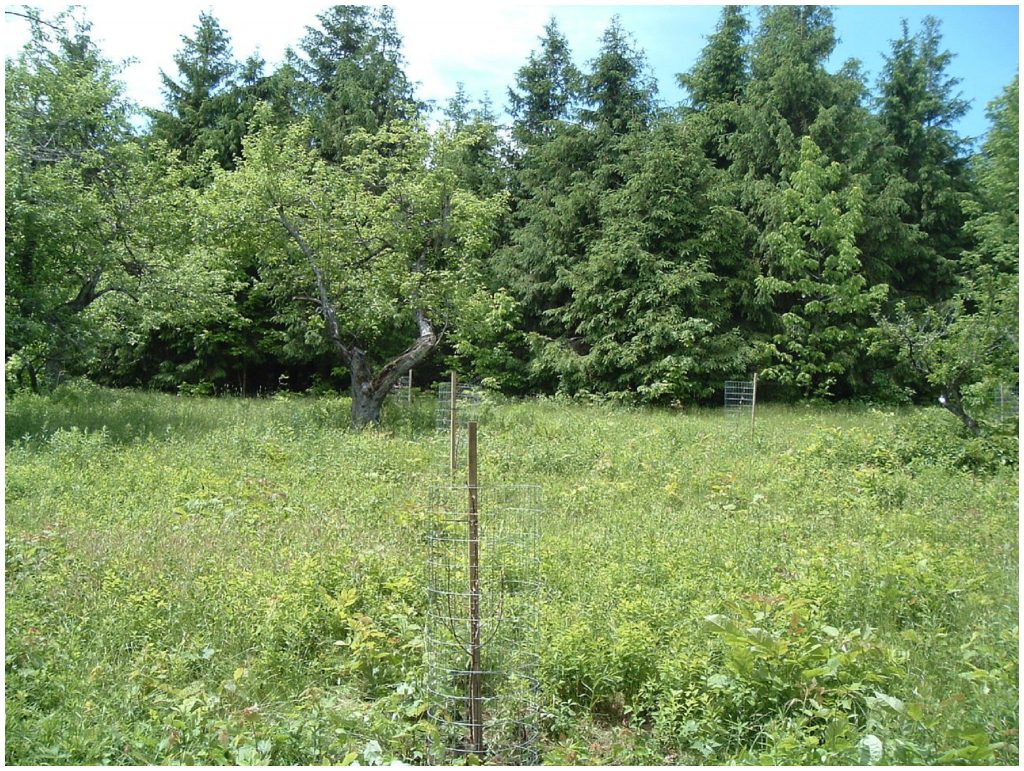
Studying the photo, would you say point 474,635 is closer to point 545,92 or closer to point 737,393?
point 737,393

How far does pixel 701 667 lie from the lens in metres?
3.57

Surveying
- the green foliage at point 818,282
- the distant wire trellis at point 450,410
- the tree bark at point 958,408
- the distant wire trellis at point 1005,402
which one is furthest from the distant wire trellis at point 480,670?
the green foliage at point 818,282

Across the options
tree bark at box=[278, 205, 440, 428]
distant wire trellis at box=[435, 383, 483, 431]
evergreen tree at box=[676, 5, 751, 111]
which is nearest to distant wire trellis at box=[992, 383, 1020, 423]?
distant wire trellis at box=[435, 383, 483, 431]

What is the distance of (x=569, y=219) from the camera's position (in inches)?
802

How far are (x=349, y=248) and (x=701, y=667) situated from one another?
436 inches

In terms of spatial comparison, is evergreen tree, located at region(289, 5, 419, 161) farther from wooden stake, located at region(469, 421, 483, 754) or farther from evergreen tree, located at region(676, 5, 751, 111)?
wooden stake, located at region(469, 421, 483, 754)

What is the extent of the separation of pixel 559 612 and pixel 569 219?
17.1 metres

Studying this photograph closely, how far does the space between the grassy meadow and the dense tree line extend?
5733 millimetres

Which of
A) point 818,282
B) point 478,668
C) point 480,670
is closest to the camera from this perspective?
point 478,668

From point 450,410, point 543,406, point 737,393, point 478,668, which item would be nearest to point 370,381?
point 450,410

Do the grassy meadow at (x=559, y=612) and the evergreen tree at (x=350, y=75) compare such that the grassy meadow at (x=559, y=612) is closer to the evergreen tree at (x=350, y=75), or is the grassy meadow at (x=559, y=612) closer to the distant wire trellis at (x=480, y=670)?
the distant wire trellis at (x=480, y=670)

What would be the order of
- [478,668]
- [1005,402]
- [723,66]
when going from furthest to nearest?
1. [723,66]
2. [1005,402]
3. [478,668]

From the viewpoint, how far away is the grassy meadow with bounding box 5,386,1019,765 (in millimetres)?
3213

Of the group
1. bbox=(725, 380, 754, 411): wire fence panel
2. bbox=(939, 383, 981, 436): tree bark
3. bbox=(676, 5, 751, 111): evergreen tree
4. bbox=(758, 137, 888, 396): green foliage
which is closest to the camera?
bbox=(939, 383, 981, 436): tree bark
